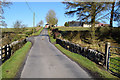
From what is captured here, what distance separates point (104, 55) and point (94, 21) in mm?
17836

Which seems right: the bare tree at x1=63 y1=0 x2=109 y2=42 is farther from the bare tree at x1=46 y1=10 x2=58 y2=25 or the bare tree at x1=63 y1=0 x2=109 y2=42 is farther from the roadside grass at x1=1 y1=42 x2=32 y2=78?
the bare tree at x1=46 y1=10 x2=58 y2=25

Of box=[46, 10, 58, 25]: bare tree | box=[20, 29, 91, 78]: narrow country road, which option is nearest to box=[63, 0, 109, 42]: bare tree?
box=[20, 29, 91, 78]: narrow country road

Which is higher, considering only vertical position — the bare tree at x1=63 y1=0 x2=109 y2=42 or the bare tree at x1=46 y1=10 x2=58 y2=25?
the bare tree at x1=46 y1=10 x2=58 y2=25

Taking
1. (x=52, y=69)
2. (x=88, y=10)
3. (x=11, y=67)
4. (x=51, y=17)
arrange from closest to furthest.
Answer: (x=52, y=69), (x=11, y=67), (x=88, y=10), (x=51, y=17)

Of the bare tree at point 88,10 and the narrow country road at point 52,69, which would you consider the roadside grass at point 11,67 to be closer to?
the narrow country road at point 52,69

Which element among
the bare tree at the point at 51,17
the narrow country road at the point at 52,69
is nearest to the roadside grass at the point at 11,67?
the narrow country road at the point at 52,69

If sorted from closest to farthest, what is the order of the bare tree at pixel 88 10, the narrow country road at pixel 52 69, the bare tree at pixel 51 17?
the narrow country road at pixel 52 69 → the bare tree at pixel 88 10 → the bare tree at pixel 51 17

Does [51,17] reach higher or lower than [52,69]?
higher

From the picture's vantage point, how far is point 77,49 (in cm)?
1241

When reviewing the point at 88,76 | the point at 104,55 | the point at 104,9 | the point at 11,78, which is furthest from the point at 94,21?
the point at 11,78

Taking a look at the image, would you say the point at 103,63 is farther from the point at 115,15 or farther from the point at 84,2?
the point at 115,15

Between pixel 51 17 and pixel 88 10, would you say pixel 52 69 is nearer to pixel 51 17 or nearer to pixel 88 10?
pixel 88 10

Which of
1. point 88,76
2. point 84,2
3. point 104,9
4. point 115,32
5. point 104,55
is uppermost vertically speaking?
point 84,2

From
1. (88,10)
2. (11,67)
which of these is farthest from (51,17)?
(11,67)
